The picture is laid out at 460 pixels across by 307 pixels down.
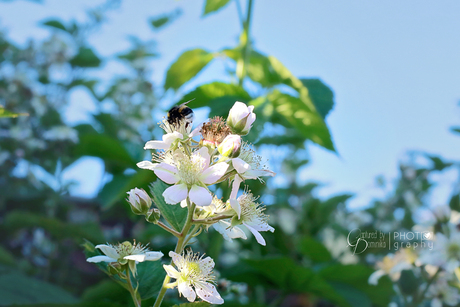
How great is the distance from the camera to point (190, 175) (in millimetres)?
549

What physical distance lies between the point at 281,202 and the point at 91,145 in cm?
92

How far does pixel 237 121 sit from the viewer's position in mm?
589

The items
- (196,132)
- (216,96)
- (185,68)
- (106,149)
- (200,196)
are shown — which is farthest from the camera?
(106,149)

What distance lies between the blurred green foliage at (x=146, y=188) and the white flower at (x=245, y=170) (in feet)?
0.28

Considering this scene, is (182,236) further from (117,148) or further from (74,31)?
(74,31)

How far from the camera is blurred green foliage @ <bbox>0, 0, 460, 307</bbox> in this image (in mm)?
1010

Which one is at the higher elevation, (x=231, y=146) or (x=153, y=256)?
(x=231, y=146)

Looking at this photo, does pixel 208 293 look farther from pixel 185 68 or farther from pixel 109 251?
pixel 185 68

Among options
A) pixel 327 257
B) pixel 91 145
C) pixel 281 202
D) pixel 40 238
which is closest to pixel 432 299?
pixel 327 257

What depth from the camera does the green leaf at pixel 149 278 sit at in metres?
0.61

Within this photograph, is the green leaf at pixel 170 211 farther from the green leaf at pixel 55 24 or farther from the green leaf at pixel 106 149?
the green leaf at pixel 55 24

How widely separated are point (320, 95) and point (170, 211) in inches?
20.8

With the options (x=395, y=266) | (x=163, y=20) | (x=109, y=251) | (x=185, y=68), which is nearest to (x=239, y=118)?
(x=109, y=251)

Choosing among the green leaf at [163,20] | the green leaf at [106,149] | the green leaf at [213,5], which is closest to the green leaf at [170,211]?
the green leaf at [213,5]
